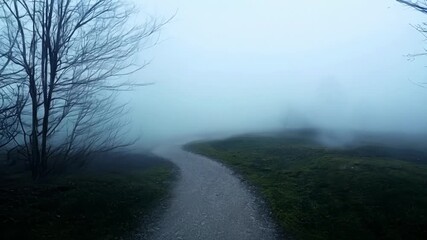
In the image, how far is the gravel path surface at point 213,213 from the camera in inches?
664

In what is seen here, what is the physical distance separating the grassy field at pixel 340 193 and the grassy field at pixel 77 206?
7.40 meters

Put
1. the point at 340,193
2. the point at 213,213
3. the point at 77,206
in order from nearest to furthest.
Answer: the point at 77,206, the point at 213,213, the point at 340,193

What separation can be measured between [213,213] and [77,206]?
22.1ft

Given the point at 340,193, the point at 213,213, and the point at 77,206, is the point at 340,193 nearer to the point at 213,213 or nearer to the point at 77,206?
the point at 213,213

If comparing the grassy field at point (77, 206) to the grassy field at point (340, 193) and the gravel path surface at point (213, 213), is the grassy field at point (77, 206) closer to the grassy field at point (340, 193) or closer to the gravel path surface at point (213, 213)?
the gravel path surface at point (213, 213)

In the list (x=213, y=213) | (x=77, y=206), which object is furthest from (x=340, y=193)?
(x=77, y=206)

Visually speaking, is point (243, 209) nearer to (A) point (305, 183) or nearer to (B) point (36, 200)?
(A) point (305, 183)

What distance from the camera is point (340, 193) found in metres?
24.0

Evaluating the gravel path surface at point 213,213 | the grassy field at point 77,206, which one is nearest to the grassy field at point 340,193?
the gravel path surface at point 213,213

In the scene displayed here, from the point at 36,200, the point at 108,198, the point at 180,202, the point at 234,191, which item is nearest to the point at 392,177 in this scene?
the point at 234,191

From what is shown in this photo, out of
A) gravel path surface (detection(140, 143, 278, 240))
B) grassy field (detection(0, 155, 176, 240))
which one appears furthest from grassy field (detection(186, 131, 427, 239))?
grassy field (detection(0, 155, 176, 240))

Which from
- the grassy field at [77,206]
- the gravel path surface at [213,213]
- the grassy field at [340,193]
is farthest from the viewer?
the grassy field at [340,193]

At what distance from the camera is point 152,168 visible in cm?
3441

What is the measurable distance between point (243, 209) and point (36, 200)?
1034cm
